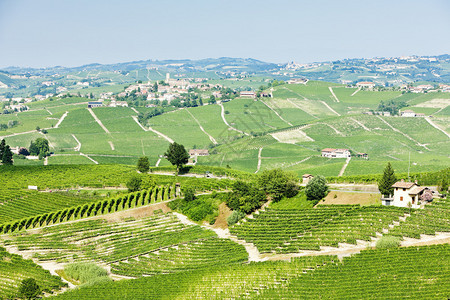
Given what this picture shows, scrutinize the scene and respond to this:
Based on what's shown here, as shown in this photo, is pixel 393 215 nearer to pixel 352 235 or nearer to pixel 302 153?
pixel 352 235

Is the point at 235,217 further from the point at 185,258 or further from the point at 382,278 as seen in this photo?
the point at 382,278

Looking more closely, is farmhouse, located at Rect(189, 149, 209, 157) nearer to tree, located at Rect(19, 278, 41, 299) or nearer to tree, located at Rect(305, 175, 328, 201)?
tree, located at Rect(305, 175, 328, 201)

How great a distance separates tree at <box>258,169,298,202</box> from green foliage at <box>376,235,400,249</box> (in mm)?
21645

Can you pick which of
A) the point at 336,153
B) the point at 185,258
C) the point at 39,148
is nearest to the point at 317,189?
the point at 185,258

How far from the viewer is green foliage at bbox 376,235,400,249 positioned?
5456cm

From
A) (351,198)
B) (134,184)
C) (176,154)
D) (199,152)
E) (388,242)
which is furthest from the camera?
(199,152)

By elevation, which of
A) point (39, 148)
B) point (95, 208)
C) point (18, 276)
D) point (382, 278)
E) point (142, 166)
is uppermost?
point (382, 278)

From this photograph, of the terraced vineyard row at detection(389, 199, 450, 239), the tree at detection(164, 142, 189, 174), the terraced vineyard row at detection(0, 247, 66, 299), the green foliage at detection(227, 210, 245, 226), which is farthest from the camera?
the tree at detection(164, 142, 189, 174)

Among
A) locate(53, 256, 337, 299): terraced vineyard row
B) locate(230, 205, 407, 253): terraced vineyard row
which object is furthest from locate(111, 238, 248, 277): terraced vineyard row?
locate(53, 256, 337, 299): terraced vineyard row

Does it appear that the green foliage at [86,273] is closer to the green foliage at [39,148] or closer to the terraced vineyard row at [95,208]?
the terraced vineyard row at [95,208]

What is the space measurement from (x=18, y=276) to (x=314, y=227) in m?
32.5

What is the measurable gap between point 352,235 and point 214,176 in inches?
1787

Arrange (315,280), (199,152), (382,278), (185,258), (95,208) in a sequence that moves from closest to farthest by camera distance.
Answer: (382,278) < (315,280) < (185,258) < (95,208) < (199,152)

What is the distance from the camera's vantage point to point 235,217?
72.9m
